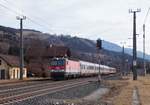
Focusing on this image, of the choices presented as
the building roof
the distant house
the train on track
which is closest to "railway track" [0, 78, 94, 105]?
the train on track

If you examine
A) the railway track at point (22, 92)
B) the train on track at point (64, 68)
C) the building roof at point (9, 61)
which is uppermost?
the building roof at point (9, 61)

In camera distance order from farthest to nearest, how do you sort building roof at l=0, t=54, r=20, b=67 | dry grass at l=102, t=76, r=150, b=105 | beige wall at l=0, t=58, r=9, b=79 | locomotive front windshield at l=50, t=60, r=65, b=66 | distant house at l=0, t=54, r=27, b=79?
1. building roof at l=0, t=54, r=20, b=67
2. beige wall at l=0, t=58, r=9, b=79
3. distant house at l=0, t=54, r=27, b=79
4. locomotive front windshield at l=50, t=60, r=65, b=66
5. dry grass at l=102, t=76, r=150, b=105

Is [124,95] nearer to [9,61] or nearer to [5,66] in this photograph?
[5,66]

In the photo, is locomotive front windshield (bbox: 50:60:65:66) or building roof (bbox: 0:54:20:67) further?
building roof (bbox: 0:54:20:67)

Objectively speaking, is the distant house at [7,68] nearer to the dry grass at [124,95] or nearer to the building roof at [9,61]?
the building roof at [9,61]

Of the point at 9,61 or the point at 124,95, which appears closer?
the point at 124,95

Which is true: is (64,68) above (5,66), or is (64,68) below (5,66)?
below

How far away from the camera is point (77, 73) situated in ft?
250

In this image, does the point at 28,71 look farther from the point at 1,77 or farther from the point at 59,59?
the point at 59,59

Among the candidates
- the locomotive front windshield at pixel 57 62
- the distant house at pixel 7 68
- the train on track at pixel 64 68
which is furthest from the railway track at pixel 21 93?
the distant house at pixel 7 68

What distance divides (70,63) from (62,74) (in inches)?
188

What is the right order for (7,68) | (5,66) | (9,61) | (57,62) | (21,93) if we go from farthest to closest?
(9,61) → (5,66) → (7,68) → (57,62) → (21,93)

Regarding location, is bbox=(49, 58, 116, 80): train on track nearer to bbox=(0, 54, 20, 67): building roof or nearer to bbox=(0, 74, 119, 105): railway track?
bbox=(0, 54, 20, 67): building roof

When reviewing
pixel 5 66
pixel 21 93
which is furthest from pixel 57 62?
pixel 21 93
